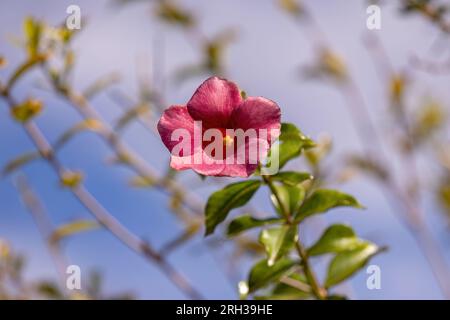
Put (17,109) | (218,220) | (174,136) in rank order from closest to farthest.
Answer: (174,136), (218,220), (17,109)

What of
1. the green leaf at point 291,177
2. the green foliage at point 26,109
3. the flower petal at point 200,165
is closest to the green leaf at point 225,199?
the green leaf at point 291,177

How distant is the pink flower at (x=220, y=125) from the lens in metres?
0.83

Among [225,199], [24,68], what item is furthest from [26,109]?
[225,199]

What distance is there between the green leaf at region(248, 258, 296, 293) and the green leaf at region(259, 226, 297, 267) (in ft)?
0.19

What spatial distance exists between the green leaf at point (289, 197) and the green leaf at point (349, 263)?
0.14 meters

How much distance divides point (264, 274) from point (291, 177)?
17 cm

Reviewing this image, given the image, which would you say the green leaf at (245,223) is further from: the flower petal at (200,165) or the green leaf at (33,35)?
the green leaf at (33,35)

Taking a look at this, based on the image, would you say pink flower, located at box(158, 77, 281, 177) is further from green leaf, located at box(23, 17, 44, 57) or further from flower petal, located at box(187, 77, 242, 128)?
green leaf, located at box(23, 17, 44, 57)

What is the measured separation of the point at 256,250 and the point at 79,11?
907mm

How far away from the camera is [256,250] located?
1.97m

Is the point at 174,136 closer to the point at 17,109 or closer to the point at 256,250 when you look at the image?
the point at 17,109

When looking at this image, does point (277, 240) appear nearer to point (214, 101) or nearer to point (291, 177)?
point (291, 177)
